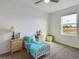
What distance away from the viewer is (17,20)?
450 centimetres

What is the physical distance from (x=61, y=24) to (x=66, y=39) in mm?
1096

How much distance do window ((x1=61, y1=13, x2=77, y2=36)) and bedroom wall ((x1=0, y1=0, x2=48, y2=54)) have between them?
1.44m

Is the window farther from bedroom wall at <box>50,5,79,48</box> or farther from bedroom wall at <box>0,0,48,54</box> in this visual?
bedroom wall at <box>0,0,48,54</box>

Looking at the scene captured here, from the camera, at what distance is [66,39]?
5203 millimetres

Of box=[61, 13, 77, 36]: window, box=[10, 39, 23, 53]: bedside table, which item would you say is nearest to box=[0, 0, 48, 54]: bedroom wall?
box=[10, 39, 23, 53]: bedside table

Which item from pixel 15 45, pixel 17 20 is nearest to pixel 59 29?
pixel 17 20

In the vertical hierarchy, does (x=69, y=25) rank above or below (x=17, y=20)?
below

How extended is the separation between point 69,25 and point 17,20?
324 cm

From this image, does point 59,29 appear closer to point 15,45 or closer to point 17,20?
point 17,20

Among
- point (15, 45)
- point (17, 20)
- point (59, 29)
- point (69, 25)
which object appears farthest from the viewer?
point (59, 29)

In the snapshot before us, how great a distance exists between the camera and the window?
4805 mm

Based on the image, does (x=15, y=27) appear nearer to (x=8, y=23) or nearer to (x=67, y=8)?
(x=8, y=23)

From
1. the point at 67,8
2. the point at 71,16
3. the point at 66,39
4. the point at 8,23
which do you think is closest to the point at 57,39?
the point at 66,39

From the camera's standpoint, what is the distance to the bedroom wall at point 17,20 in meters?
3.93
